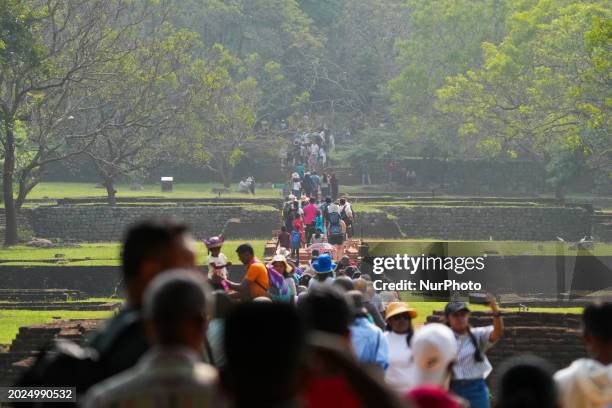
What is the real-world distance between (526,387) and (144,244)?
1377mm

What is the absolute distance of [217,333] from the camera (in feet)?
24.3

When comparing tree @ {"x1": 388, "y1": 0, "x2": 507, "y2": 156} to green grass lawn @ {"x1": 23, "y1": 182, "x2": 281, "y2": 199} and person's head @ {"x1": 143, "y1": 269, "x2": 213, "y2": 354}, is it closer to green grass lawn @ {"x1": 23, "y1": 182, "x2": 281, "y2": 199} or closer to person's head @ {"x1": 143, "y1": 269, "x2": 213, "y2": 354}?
green grass lawn @ {"x1": 23, "y1": 182, "x2": 281, "y2": 199}

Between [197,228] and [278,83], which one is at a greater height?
[278,83]

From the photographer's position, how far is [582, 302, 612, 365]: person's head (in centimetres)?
597

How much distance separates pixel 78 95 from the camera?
4247 centimetres

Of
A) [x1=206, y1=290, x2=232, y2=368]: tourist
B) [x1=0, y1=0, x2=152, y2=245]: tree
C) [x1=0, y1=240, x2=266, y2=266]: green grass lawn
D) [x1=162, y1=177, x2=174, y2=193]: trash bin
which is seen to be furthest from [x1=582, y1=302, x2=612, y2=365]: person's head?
[x1=162, y1=177, x2=174, y2=193]: trash bin

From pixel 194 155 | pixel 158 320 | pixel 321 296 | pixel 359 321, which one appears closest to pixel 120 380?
pixel 158 320

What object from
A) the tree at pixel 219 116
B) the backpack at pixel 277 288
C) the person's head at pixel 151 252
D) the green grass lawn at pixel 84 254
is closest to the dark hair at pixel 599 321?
the person's head at pixel 151 252

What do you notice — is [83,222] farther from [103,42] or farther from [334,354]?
[334,354]

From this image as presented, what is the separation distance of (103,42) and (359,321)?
113 feet

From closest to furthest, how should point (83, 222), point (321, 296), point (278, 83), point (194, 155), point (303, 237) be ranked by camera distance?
1. point (321, 296)
2. point (303, 237)
3. point (83, 222)
4. point (194, 155)
5. point (278, 83)

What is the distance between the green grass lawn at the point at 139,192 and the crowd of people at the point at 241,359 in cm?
4138

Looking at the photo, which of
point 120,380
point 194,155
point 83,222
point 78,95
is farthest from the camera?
point 194,155

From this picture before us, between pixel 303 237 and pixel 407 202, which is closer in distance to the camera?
pixel 303 237
